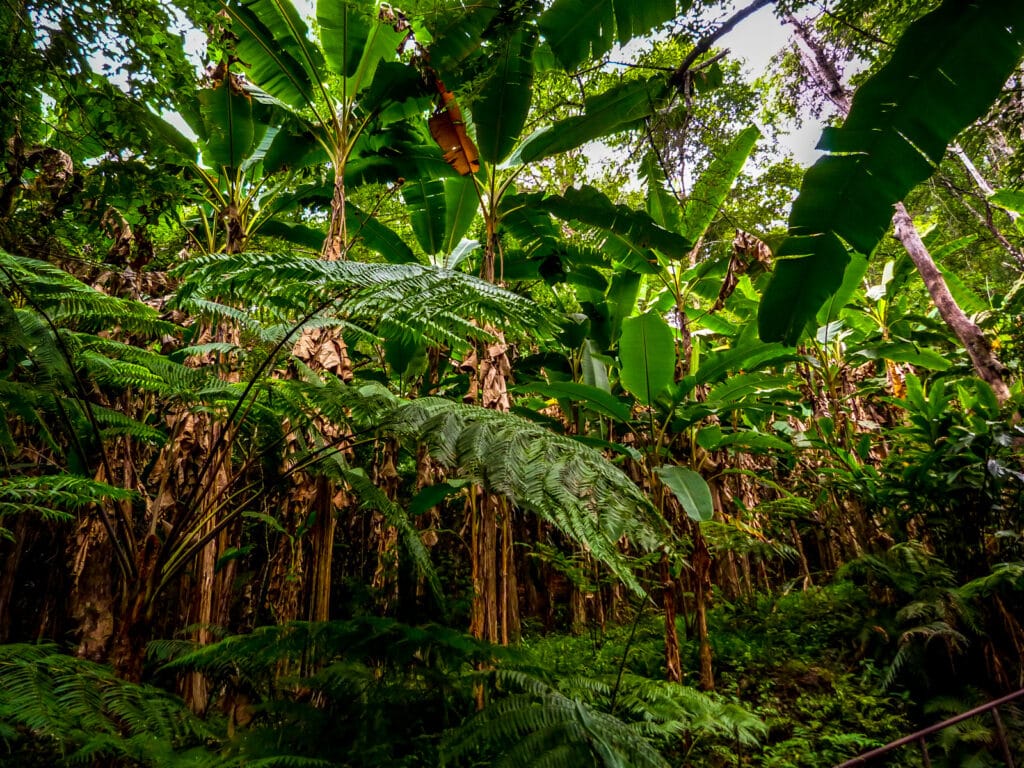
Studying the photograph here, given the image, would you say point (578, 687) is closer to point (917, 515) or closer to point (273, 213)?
point (917, 515)

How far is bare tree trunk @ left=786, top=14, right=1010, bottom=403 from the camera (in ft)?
14.3

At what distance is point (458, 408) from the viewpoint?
2.03 metres

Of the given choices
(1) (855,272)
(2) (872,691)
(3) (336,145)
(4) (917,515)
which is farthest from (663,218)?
(2) (872,691)

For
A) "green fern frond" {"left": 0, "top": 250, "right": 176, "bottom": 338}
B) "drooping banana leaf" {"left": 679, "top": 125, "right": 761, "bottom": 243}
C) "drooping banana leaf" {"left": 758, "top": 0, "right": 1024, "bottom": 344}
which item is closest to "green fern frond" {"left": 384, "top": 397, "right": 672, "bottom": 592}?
"drooping banana leaf" {"left": 758, "top": 0, "right": 1024, "bottom": 344}

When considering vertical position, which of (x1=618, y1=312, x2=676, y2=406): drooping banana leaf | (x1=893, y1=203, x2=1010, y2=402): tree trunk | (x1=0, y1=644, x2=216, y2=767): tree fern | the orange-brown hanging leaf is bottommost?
(x1=0, y1=644, x2=216, y2=767): tree fern

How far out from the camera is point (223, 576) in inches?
129

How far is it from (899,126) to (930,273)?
4.37 m

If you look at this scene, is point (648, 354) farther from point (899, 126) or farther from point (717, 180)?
point (899, 126)

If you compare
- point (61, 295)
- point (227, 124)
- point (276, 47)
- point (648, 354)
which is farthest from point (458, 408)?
point (276, 47)

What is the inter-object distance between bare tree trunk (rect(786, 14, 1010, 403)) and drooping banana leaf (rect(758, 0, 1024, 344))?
1830mm

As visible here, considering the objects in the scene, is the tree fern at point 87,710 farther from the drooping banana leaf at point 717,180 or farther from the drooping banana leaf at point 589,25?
the drooping banana leaf at point 717,180

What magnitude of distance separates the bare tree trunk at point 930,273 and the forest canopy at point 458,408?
0.04 m

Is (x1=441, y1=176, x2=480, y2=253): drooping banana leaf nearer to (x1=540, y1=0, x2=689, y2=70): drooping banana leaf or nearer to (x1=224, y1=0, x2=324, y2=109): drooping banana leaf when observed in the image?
(x1=224, y1=0, x2=324, y2=109): drooping banana leaf

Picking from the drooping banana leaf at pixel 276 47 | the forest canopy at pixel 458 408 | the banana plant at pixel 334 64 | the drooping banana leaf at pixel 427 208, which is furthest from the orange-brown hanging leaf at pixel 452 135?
the drooping banana leaf at pixel 276 47
